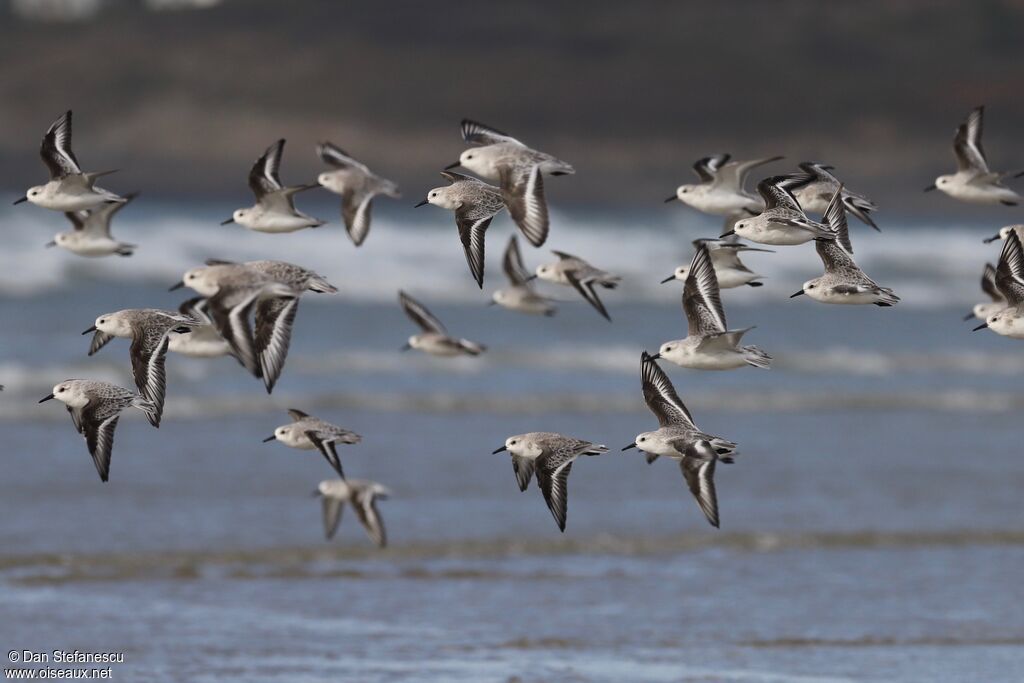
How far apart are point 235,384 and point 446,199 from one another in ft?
32.1

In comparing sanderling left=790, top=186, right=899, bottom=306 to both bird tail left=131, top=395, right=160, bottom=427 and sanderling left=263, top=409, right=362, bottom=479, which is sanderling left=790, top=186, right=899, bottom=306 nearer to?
sanderling left=263, top=409, right=362, bottom=479

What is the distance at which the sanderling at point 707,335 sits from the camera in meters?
7.11

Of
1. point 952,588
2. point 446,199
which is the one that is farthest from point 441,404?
point 446,199

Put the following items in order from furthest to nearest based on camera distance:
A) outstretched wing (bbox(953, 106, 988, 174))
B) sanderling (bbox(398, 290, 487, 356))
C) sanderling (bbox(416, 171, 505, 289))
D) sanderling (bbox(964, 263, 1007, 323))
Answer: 1. sanderling (bbox(398, 290, 487, 356))
2. outstretched wing (bbox(953, 106, 988, 174))
3. sanderling (bbox(964, 263, 1007, 323))
4. sanderling (bbox(416, 171, 505, 289))

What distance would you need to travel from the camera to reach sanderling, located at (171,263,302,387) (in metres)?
6.04

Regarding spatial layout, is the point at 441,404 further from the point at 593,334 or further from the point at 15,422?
the point at 593,334

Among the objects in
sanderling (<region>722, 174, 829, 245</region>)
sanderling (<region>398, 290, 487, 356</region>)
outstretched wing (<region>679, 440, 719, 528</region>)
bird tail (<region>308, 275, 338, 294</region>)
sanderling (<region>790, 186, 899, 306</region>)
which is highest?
sanderling (<region>722, 174, 829, 245</region>)

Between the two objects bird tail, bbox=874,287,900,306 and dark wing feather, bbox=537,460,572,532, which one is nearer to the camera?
dark wing feather, bbox=537,460,572,532

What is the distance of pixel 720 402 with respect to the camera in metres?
16.3

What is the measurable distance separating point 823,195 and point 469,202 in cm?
159

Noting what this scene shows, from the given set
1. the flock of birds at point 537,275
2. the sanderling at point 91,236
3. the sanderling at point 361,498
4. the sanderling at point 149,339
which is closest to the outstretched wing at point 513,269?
the flock of birds at point 537,275

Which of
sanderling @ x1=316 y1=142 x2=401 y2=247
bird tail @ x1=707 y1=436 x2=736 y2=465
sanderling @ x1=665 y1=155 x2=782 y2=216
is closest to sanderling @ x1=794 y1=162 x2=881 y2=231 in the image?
sanderling @ x1=665 y1=155 x2=782 y2=216

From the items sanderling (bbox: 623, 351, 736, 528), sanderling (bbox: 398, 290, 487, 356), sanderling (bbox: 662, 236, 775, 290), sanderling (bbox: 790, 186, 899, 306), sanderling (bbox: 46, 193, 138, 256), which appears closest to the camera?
sanderling (bbox: 623, 351, 736, 528)

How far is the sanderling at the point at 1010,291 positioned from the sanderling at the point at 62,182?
12.6 feet
